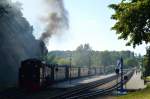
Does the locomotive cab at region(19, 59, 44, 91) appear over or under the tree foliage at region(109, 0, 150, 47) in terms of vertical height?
under

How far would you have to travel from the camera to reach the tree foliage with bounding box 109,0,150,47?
81.7ft

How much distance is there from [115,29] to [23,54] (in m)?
53.7

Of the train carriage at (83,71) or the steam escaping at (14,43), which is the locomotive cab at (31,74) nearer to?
the steam escaping at (14,43)

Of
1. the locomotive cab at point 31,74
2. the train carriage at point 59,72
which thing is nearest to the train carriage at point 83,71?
the train carriage at point 59,72

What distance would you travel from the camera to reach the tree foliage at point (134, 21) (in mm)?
24917

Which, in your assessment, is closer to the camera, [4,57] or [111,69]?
[4,57]

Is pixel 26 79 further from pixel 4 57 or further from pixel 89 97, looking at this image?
pixel 4 57

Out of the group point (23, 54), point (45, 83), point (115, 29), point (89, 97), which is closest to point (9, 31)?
point (23, 54)

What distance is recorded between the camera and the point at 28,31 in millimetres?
89312

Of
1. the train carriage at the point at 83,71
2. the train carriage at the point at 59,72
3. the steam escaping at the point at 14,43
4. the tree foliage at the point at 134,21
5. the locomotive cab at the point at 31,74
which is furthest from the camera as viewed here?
the train carriage at the point at 83,71

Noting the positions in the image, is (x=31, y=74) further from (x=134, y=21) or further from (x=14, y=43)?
(x=14, y=43)

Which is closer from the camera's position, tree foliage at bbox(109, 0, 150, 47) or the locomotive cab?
tree foliage at bbox(109, 0, 150, 47)

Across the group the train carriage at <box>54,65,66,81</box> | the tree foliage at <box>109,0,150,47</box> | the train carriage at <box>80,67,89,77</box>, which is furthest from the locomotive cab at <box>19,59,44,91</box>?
the train carriage at <box>80,67,89,77</box>

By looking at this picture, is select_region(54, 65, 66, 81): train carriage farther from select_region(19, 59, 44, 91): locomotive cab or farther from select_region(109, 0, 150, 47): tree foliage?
select_region(109, 0, 150, 47): tree foliage
